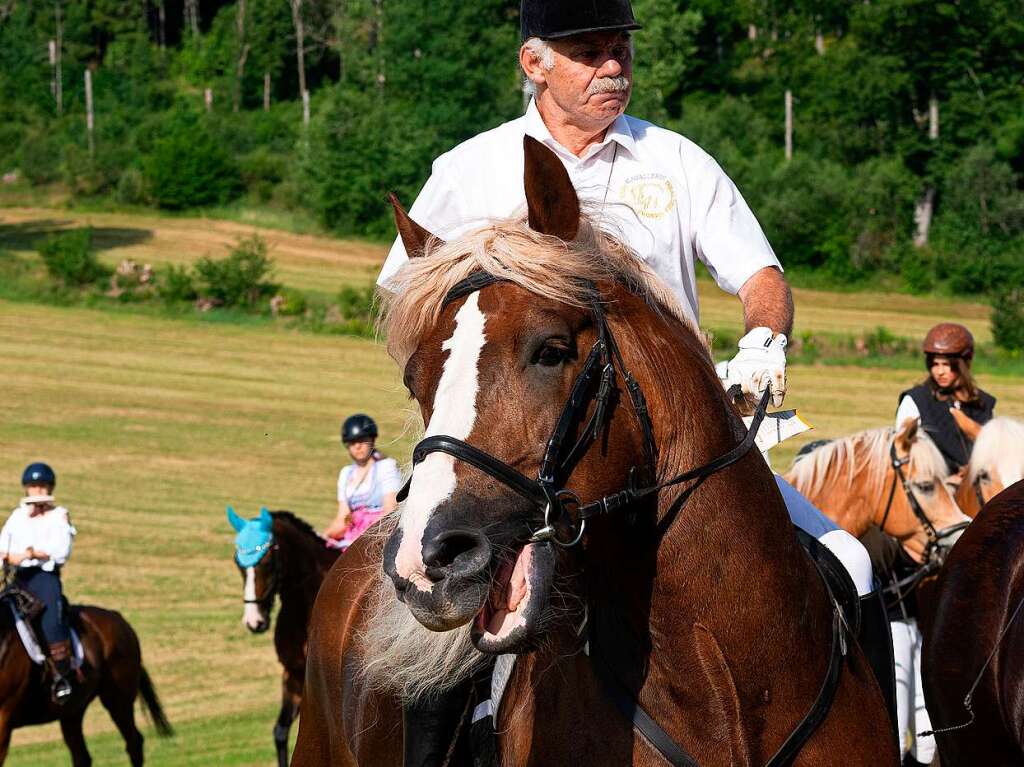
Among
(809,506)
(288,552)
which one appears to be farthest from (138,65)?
(809,506)

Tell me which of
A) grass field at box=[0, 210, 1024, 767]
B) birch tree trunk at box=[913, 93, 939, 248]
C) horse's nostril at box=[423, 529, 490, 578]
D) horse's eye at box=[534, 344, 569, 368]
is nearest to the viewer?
horse's nostril at box=[423, 529, 490, 578]

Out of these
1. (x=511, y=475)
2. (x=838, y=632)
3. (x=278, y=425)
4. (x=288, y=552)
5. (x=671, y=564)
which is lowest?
(x=278, y=425)

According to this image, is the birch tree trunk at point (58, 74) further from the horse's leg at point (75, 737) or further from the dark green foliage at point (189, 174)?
the horse's leg at point (75, 737)

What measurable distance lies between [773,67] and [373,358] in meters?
40.6

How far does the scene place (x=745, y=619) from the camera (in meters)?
3.19

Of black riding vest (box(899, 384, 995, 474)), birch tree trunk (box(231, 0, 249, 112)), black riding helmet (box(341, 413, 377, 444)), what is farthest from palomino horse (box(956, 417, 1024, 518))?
birch tree trunk (box(231, 0, 249, 112))

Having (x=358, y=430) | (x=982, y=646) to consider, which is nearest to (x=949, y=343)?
(x=982, y=646)

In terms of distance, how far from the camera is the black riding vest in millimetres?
8945

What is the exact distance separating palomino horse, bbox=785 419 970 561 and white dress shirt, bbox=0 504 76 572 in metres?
5.67

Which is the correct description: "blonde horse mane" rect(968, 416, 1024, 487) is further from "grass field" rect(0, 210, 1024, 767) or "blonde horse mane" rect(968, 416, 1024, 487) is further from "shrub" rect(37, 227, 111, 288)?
"shrub" rect(37, 227, 111, 288)

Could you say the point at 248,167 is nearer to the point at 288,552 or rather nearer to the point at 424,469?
the point at 288,552

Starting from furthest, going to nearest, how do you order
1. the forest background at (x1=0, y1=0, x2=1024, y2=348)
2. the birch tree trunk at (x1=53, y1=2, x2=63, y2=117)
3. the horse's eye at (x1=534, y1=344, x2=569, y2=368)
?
1. the birch tree trunk at (x1=53, y1=2, x2=63, y2=117)
2. the forest background at (x1=0, y1=0, x2=1024, y2=348)
3. the horse's eye at (x1=534, y1=344, x2=569, y2=368)

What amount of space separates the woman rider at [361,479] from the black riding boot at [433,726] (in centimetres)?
752

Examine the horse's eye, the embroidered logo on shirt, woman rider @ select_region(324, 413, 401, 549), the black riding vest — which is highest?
the embroidered logo on shirt
